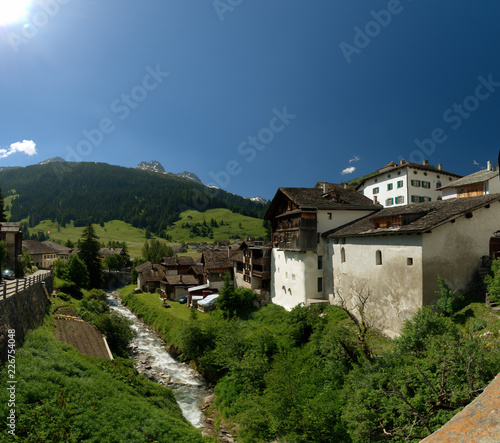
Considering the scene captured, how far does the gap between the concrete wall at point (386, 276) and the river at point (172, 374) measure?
51.6 feet

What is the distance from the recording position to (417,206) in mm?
27234

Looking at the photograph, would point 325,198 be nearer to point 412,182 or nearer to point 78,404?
point 412,182

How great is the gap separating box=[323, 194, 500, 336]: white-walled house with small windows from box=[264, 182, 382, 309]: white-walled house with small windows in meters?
7.56

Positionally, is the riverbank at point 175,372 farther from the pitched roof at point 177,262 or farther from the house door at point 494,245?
the house door at point 494,245

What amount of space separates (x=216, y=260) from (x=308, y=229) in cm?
2412

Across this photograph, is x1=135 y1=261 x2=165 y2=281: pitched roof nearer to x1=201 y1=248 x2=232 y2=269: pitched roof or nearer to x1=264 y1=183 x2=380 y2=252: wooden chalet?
x1=201 y1=248 x2=232 y2=269: pitched roof

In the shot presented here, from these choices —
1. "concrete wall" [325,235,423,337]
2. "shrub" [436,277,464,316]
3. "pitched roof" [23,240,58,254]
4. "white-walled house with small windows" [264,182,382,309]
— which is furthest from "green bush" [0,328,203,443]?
"pitched roof" [23,240,58,254]

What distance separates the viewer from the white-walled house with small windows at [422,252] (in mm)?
21531

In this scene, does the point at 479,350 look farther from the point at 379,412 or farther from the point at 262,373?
the point at 262,373

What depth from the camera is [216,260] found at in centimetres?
5388

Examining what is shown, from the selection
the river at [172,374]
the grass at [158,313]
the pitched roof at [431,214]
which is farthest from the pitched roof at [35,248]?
the pitched roof at [431,214]

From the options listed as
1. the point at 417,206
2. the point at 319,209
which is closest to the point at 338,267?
the point at 319,209

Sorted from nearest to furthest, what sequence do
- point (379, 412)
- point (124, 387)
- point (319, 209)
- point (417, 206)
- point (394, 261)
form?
point (379, 412), point (124, 387), point (394, 261), point (417, 206), point (319, 209)

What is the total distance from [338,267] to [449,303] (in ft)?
39.9
